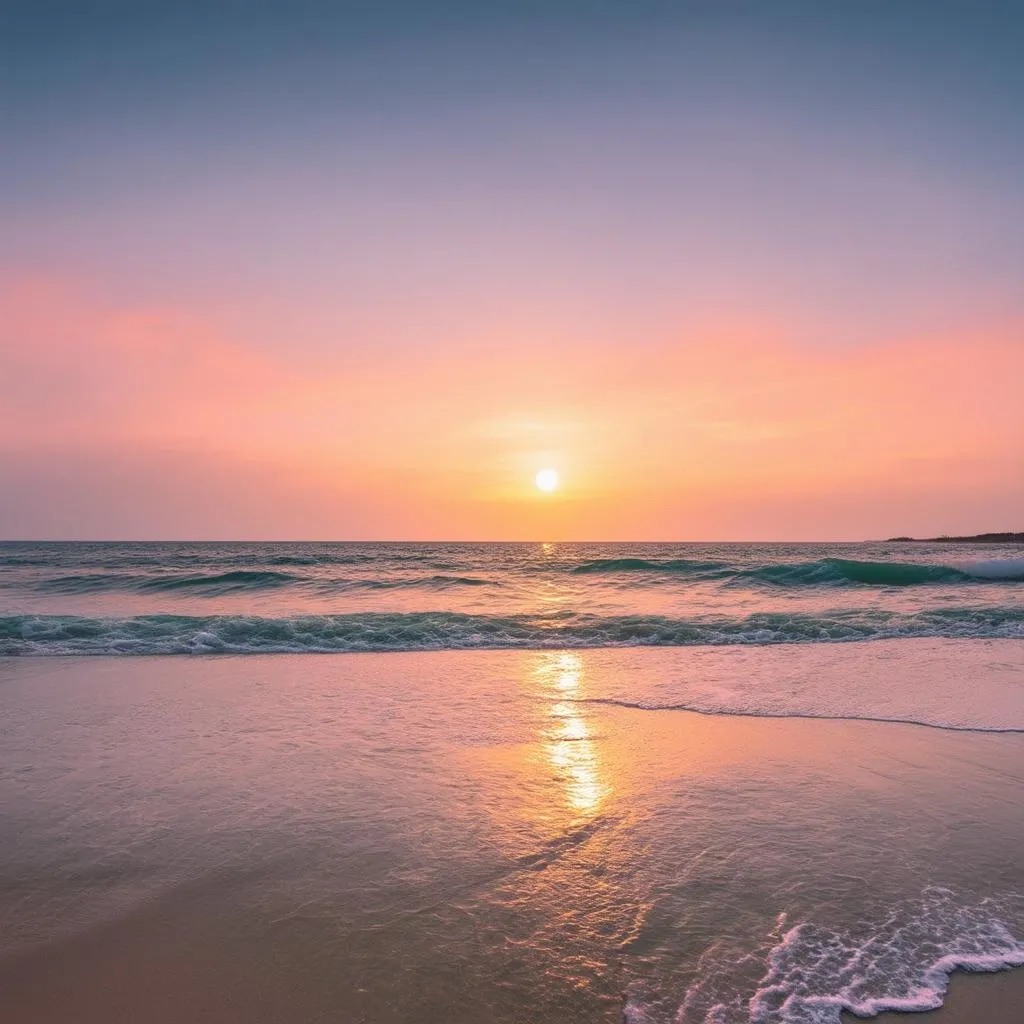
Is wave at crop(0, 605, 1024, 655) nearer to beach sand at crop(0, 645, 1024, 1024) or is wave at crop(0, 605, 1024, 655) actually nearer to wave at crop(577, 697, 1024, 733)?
wave at crop(577, 697, 1024, 733)

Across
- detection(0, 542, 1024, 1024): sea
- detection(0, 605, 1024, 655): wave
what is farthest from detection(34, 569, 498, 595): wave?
detection(0, 542, 1024, 1024): sea

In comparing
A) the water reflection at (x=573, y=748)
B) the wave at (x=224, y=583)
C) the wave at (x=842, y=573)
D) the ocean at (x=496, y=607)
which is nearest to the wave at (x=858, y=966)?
the water reflection at (x=573, y=748)

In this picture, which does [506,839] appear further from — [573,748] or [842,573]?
[842,573]

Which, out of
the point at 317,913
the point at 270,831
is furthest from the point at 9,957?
the point at 270,831

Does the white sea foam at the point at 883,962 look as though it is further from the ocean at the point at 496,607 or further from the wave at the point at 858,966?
the ocean at the point at 496,607

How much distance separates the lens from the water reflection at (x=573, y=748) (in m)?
5.75

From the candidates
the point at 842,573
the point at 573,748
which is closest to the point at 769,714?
the point at 573,748

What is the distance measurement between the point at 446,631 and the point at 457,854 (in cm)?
1186

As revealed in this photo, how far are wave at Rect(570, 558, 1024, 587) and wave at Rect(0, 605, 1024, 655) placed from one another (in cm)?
1160

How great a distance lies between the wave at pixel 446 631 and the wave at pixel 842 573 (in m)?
11.6

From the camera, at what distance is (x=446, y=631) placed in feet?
53.9

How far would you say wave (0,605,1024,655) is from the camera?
14.6 metres

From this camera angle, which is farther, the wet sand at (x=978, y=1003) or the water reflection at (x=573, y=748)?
the water reflection at (x=573, y=748)

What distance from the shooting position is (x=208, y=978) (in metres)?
3.33
